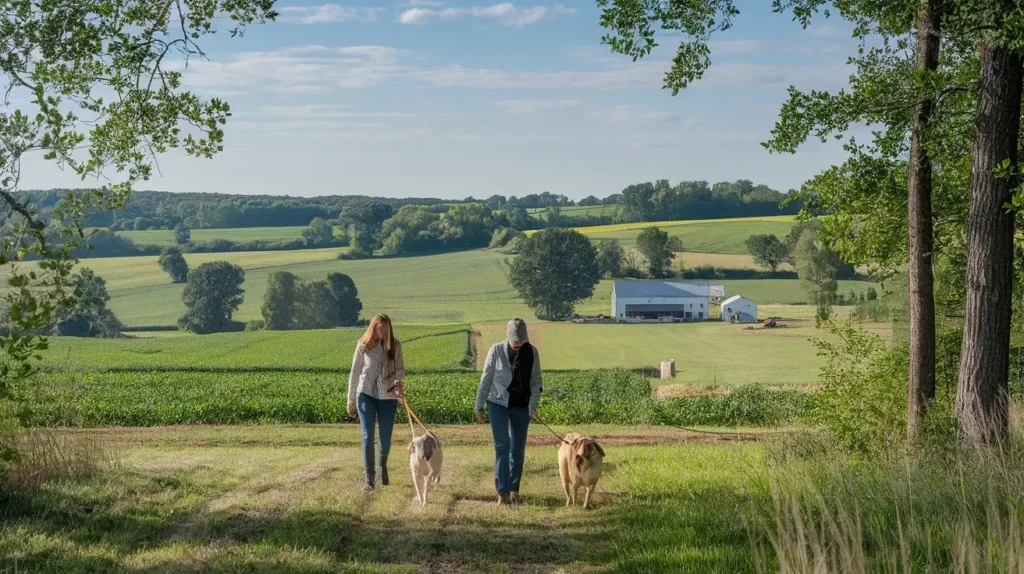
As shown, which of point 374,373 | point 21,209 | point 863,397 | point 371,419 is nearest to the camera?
point 21,209

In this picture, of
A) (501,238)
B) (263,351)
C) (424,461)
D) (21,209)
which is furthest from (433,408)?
(501,238)

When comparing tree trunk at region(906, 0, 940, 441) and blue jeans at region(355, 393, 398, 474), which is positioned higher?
tree trunk at region(906, 0, 940, 441)

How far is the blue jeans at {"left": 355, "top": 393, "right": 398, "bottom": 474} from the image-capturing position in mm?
12305

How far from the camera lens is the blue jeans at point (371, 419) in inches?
484

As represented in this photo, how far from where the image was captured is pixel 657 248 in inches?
3984

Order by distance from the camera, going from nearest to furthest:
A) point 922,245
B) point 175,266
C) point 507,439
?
point 507,439, point 922,245, point 175,266

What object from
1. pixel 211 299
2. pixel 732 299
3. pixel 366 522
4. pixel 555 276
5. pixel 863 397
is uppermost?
pixel 863 397

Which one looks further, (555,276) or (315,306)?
(555,276)

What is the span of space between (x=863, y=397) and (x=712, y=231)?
330ft

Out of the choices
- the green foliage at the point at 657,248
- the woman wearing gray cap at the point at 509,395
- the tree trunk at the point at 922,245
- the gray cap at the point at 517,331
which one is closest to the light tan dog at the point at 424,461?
the woman wearing gray cap at the point at 509,395

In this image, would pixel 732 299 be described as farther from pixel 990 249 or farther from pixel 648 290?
pixel 990 249

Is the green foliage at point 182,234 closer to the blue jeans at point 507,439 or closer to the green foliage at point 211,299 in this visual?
the green foliage at point 211,299

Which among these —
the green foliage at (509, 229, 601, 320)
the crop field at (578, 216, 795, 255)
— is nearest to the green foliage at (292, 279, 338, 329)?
the green foliage at (509, 229, 601, 320)

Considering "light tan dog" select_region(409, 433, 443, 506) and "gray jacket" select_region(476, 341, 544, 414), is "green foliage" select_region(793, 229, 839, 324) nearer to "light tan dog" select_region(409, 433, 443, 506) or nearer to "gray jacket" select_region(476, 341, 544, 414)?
"gray jacket" select_region(476, 341, 544, 414)
